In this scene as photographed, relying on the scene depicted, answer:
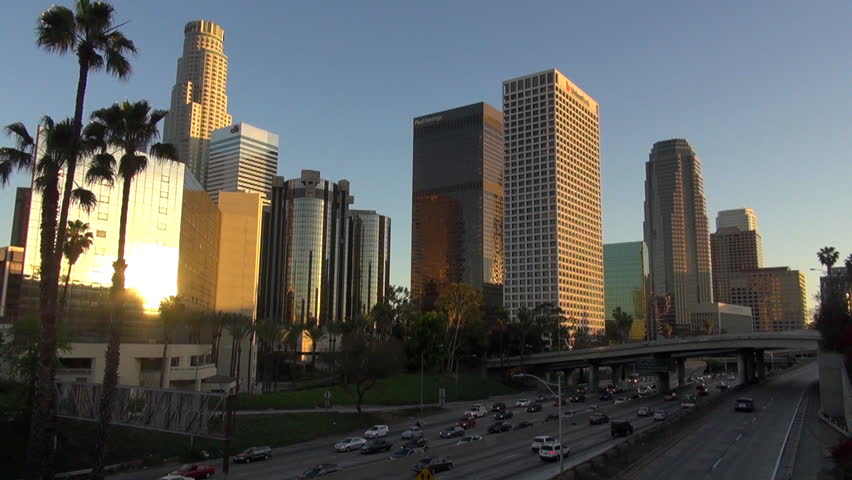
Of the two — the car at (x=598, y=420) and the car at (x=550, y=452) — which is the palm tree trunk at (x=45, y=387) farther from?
the car at (x=598, y=420)

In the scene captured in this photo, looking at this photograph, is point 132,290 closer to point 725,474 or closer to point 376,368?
point 376,368

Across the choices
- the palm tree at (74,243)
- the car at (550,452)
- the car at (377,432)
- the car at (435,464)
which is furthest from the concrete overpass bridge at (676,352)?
the palm tree at (74,243)

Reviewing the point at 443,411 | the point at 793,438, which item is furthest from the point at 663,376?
the point at 793,438

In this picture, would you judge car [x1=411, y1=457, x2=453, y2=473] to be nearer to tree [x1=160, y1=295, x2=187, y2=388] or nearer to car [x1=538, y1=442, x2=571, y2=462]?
car [x1=538, y1=442, x2=571, y2=462]

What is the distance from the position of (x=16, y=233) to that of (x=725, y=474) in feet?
582

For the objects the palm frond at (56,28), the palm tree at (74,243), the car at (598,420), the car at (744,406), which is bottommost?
the car at (598,420)

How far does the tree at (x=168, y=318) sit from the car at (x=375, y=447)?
3984 cm

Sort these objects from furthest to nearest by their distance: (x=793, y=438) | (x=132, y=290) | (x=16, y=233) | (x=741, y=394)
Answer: (x=16, y=233)
(x=741, y=394)
(x=132, y=290)
(x=793, y=438)

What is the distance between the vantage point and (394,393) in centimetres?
10350

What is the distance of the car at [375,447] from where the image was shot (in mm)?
57156

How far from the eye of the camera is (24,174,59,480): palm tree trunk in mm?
26031

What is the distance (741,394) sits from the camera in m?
106

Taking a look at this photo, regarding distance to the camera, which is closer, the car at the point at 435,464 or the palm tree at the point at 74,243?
the car at the point at 435,464

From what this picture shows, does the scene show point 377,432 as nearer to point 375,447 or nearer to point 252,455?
point 375,447
